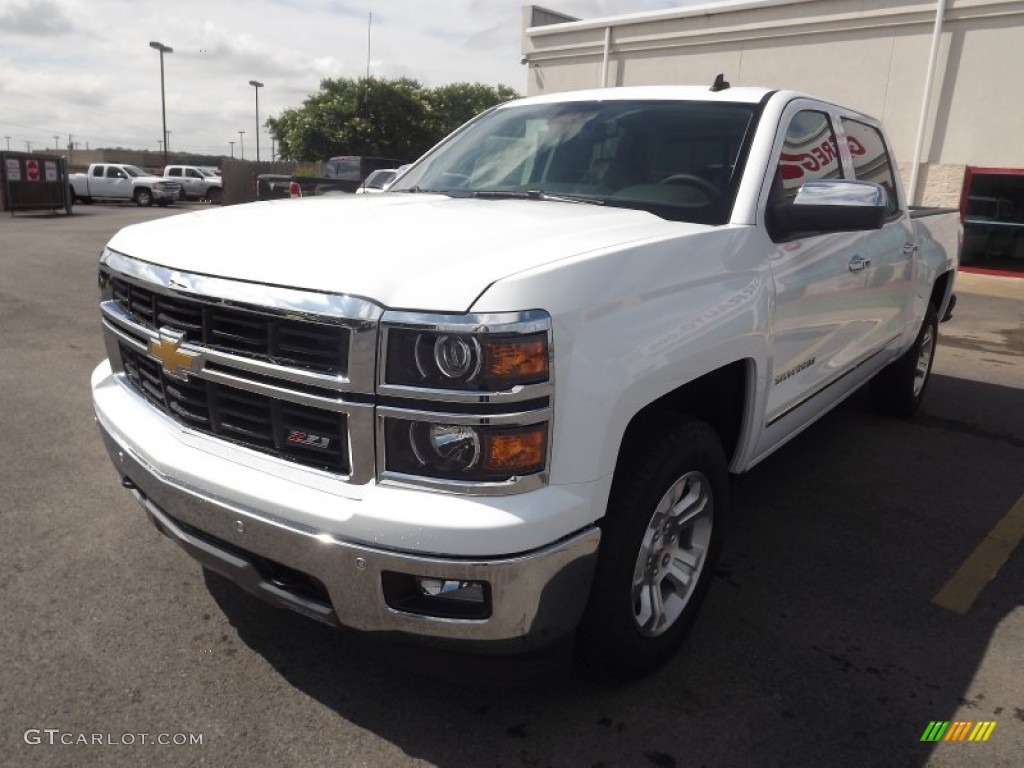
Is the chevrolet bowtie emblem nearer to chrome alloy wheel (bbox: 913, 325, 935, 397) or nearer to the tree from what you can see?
chrome alloy wheel (bbox: 913, 325, 935, 397)

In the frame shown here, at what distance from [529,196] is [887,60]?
14.5 metres

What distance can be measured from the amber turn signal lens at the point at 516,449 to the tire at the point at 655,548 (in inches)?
14.8

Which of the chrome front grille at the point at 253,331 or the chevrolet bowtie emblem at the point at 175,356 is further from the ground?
the chrome front grille at the point at 253,331

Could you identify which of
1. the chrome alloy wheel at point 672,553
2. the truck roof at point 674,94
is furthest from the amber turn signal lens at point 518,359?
the truck roof at point 674,94

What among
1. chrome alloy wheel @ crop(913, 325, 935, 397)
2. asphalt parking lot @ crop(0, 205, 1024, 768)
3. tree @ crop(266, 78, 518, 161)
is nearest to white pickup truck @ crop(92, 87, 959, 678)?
asphalt parking lot @ crop(0, 205, 1024, 768)

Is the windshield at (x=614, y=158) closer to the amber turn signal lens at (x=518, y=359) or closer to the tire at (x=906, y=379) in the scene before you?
the amber turn signal lens at (x=518, y=359)

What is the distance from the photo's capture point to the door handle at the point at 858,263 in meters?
3.54

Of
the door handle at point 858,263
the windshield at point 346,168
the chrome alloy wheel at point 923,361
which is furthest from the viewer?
the windshield at point 346,168

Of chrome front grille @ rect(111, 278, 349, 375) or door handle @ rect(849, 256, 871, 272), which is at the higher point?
door handle @ rect(849, 256, 871, 272)

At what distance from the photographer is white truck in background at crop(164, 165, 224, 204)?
111 ft

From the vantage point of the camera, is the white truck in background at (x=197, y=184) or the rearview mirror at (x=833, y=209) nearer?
the rearview mirror at (x=833, y=209)

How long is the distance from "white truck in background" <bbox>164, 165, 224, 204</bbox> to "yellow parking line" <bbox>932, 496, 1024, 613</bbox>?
112ft

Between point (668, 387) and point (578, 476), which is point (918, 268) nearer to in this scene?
point (668, 387)

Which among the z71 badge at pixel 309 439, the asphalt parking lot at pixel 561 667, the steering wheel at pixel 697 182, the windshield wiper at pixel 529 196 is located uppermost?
the steering wheel at pixel 697 182
